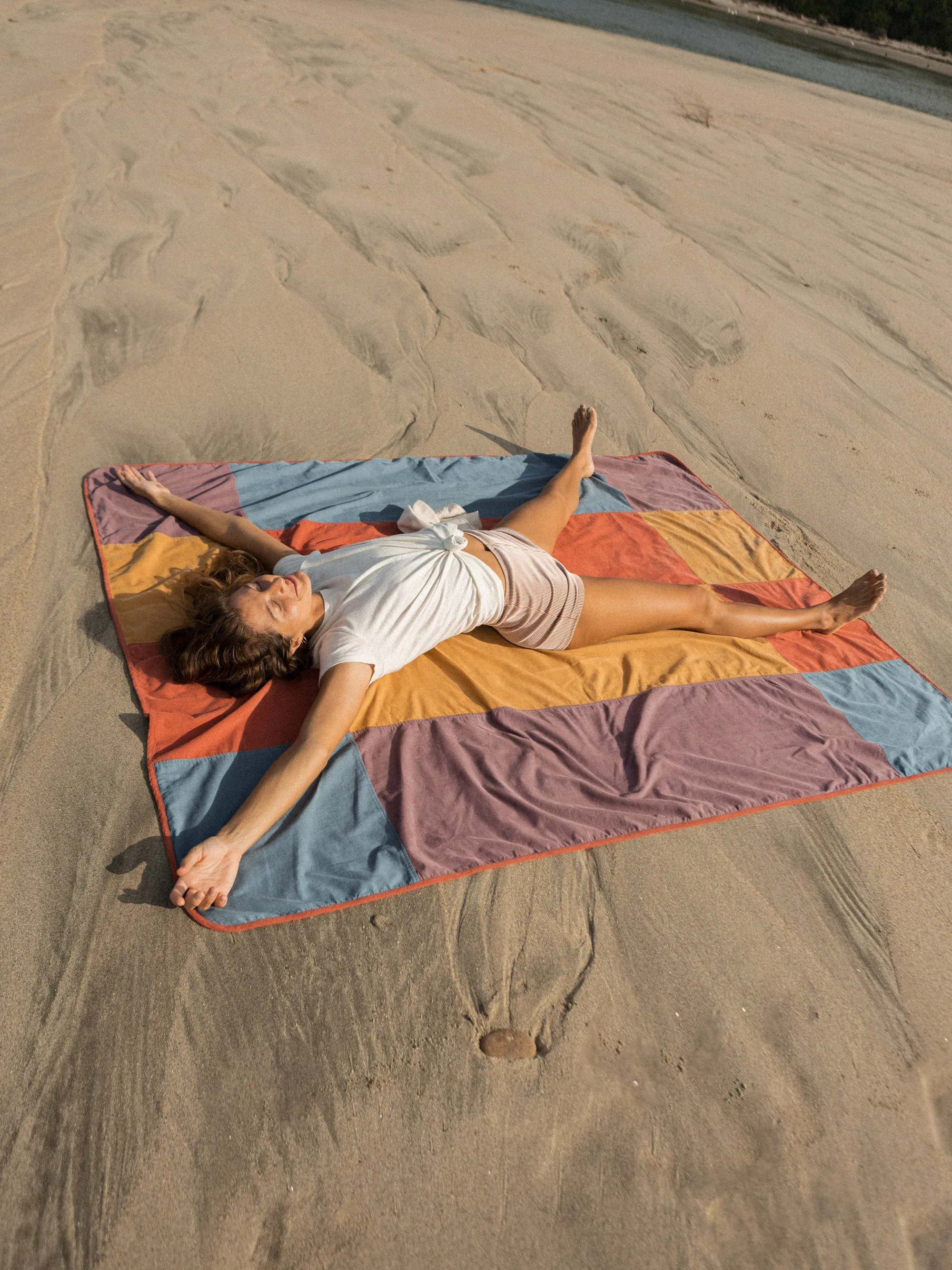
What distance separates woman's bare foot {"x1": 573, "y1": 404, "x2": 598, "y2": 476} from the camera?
15.5ft

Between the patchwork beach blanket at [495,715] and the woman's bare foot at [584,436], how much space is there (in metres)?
0.12

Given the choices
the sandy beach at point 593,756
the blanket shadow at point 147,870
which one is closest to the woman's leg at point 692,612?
the sandy beach at point 593,756

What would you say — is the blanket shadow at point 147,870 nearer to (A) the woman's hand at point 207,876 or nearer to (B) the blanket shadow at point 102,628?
(A) the woman's hand at point 207,876

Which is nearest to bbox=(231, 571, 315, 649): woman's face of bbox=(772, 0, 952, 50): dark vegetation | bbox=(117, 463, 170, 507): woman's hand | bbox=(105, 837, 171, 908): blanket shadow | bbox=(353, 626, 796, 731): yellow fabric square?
bbox=(353, 626, 796, 731): yellow fabric square

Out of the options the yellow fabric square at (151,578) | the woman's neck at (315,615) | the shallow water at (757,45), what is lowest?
the yellow fabric square at (151,578)

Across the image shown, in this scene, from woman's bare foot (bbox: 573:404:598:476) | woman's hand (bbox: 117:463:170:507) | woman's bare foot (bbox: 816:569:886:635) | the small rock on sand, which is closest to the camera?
the small rock on sand

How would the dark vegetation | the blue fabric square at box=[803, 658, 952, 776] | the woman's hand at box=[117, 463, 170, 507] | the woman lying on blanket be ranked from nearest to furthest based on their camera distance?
the woman lying on blanket < the blue fabric square at box=[803, 658, 952, 776] < the woman's hand at box=[117, 463, 170, 507] < the dark vegetation

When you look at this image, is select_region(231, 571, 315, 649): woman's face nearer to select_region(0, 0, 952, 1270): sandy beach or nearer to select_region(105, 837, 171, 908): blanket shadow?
select_region(0, 0, 952, 1270): sandy beach

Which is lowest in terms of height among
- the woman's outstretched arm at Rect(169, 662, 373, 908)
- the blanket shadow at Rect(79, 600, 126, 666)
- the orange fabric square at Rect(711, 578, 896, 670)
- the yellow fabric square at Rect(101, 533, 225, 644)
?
the blanket shadow at Rect(79, 600, 126, 666)

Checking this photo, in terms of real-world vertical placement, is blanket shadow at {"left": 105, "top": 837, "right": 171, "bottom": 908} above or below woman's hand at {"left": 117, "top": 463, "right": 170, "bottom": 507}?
below

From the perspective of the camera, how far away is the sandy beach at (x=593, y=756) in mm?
2160

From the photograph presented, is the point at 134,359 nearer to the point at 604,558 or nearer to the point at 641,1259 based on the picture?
the point at 604,558

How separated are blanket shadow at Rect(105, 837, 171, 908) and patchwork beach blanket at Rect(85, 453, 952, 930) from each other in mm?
51

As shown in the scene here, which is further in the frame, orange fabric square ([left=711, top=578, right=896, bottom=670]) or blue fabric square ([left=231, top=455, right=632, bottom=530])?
blue fabric square ([left=231, top=455, right=632, bottom=530])
